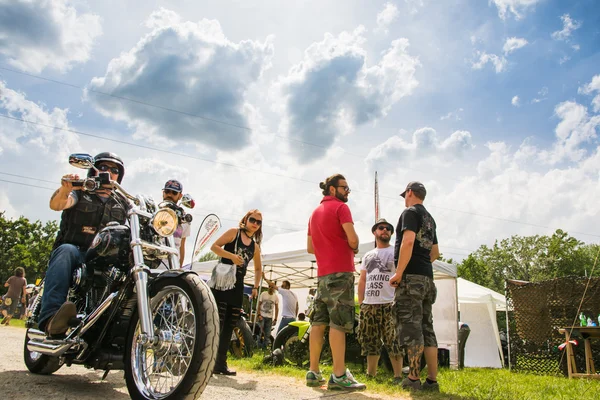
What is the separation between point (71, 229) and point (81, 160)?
83cm

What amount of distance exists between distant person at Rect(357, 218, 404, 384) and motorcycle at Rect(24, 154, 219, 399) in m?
2.97

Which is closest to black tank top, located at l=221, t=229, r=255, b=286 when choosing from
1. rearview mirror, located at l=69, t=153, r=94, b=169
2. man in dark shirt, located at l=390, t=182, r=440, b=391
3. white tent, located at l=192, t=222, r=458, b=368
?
man in dark shirt, located at l=390, t=182, r=440, b=391

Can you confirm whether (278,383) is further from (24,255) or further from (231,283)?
(24,255)

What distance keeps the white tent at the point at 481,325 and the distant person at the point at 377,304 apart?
10.4m

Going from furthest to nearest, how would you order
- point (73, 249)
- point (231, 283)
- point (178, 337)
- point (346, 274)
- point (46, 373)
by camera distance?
point (231, 283)
point (346, 274)
point (46, 373)
point (73, 249)
point (178, 337)

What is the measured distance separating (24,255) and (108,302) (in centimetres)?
6198

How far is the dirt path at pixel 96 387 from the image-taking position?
2.75 m

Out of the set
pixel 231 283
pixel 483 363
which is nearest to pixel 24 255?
pixel 483 363

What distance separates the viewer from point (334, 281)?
3949mm

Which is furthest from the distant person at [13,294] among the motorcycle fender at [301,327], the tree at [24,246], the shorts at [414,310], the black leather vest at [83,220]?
the tree at [24,246]

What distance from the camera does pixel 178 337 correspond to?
242cm

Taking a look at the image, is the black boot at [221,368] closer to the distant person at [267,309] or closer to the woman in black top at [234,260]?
the woman in black top at [234,260]

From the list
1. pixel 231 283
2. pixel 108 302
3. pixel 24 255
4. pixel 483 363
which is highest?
pixel 24 255

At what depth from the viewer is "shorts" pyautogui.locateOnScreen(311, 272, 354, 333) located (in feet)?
12.7
